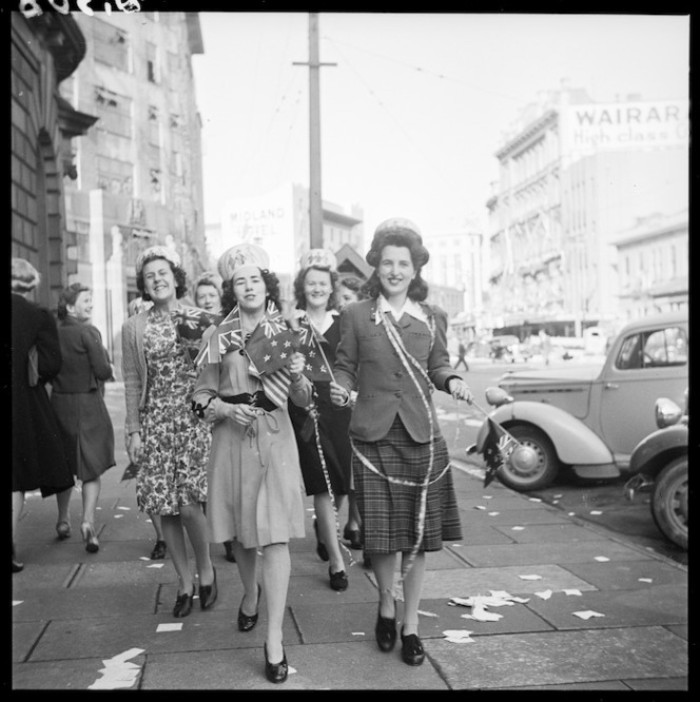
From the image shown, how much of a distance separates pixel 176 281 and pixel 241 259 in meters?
0.94

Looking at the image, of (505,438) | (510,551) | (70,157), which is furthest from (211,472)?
(70,157)

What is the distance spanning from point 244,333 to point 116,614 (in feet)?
5.54

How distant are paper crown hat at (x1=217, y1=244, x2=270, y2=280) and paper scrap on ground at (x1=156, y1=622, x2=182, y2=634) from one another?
173cm

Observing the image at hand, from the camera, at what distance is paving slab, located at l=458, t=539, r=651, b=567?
221 inches

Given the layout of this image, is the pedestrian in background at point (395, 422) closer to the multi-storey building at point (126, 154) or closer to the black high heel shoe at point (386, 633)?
the black high heel shoe at point (386, 633)

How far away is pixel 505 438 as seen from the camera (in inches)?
170

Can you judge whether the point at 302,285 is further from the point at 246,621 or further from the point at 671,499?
the point at 671,499

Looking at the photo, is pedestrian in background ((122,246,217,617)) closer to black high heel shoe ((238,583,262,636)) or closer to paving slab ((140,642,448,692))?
black high heel shoe ((238,583,262,636))

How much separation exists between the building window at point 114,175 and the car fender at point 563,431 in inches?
991

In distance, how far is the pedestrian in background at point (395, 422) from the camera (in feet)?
13.2

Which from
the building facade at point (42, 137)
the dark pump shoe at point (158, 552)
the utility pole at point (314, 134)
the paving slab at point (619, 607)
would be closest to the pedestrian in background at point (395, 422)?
the paving slab at point (619, 607)

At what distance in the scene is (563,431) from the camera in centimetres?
851

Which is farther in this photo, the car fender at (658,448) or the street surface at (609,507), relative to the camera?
the street surface at (609,507)

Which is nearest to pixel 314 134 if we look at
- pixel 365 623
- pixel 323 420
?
pixel 323 420
